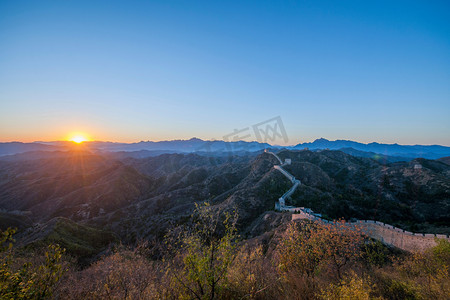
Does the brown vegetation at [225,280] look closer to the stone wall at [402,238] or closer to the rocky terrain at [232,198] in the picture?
the stone wall at [402,238]

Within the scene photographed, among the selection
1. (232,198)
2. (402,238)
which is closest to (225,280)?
(402,238)

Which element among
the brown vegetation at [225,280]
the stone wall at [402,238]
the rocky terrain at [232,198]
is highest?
the brown vegetation at [225,280]

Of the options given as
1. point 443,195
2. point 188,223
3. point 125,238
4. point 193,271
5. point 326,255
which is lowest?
point 125,238

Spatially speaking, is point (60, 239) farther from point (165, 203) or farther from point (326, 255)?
point (326, 255)

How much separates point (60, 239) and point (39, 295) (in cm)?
4329

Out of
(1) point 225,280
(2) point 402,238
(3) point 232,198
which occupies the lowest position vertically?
(3) point 232,198

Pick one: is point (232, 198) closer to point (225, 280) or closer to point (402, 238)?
point (402, 238)

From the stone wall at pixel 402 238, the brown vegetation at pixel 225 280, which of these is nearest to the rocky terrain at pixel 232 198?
the stone wall at pixel 402 238

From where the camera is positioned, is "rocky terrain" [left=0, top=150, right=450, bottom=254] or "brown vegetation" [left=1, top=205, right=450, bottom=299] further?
"rocky terrain" [left=0, top=150, right=450, bottom=254]

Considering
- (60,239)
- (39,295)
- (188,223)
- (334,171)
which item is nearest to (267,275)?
(39,295)

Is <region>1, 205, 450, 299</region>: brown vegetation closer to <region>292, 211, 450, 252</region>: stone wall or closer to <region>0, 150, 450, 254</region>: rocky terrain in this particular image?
<region>292, 211, 450, 252</region>: stone wall

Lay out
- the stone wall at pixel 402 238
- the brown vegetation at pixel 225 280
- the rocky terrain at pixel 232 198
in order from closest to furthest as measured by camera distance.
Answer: the brown vegetation at pixel 225 280, the stone wall at pixel 402 238, the rocky terrain at pixel 232 198

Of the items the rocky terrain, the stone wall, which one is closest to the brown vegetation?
the stone wall

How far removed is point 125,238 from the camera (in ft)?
170
